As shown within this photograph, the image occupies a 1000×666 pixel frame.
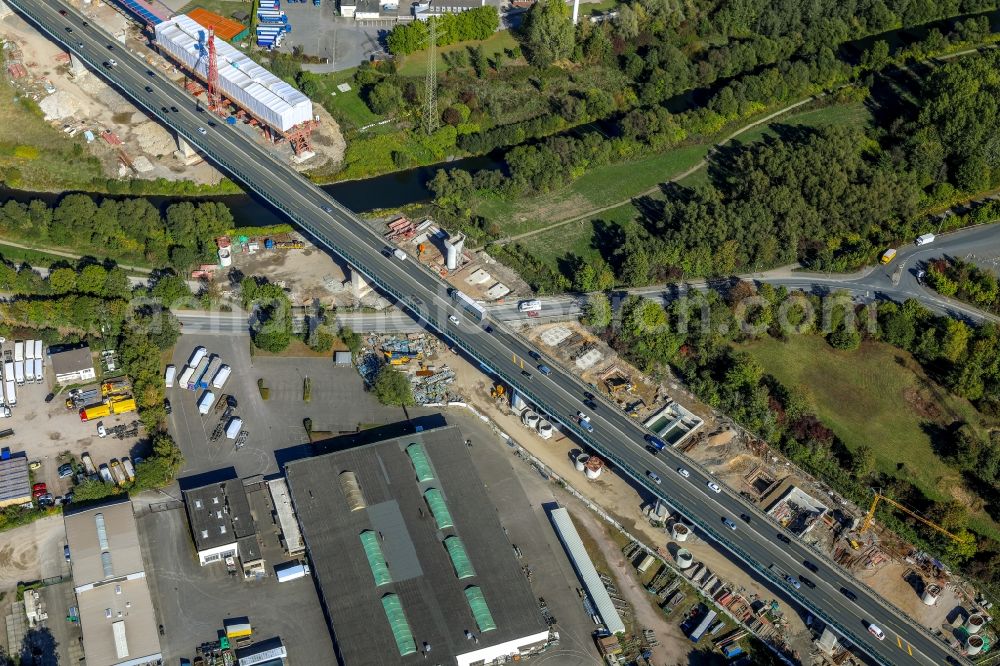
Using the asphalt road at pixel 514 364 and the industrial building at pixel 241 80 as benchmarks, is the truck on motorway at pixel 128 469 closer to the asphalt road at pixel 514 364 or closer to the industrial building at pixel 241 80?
the asphalt road at pixel 514 364

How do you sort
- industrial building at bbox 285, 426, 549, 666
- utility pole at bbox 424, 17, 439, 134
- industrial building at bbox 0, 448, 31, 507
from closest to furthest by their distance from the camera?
1. industrial building at bbox 285, 426, 549, 666
2. industrial building at bbox 0, 448, 31, 507
3. utility pole at bbox 424, 17, 439, 134

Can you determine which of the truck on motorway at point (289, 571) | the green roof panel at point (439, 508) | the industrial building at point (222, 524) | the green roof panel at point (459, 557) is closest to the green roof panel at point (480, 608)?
the green roof panel at point (459, 557)

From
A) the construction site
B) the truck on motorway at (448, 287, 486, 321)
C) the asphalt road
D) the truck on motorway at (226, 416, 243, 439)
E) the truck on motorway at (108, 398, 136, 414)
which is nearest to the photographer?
the asphalt road

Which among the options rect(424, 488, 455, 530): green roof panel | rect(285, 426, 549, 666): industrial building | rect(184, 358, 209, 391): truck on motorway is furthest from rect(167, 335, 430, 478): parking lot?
rect(424, 488, 455, 530): green roof panel

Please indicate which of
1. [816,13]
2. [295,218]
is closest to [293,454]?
[295,218]

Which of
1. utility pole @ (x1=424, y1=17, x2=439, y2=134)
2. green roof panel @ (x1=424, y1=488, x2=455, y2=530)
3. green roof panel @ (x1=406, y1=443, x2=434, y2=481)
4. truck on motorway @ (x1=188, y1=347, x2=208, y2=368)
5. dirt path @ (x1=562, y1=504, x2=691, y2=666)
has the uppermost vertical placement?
utility pole @ (x1=424, y1=17, x2=439, y2=134)

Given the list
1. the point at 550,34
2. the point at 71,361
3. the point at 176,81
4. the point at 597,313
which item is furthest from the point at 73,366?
the point at 550,34

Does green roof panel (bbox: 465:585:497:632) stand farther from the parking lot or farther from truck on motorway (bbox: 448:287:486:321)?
truck on motorway (bbox: 448:287:486:321)
